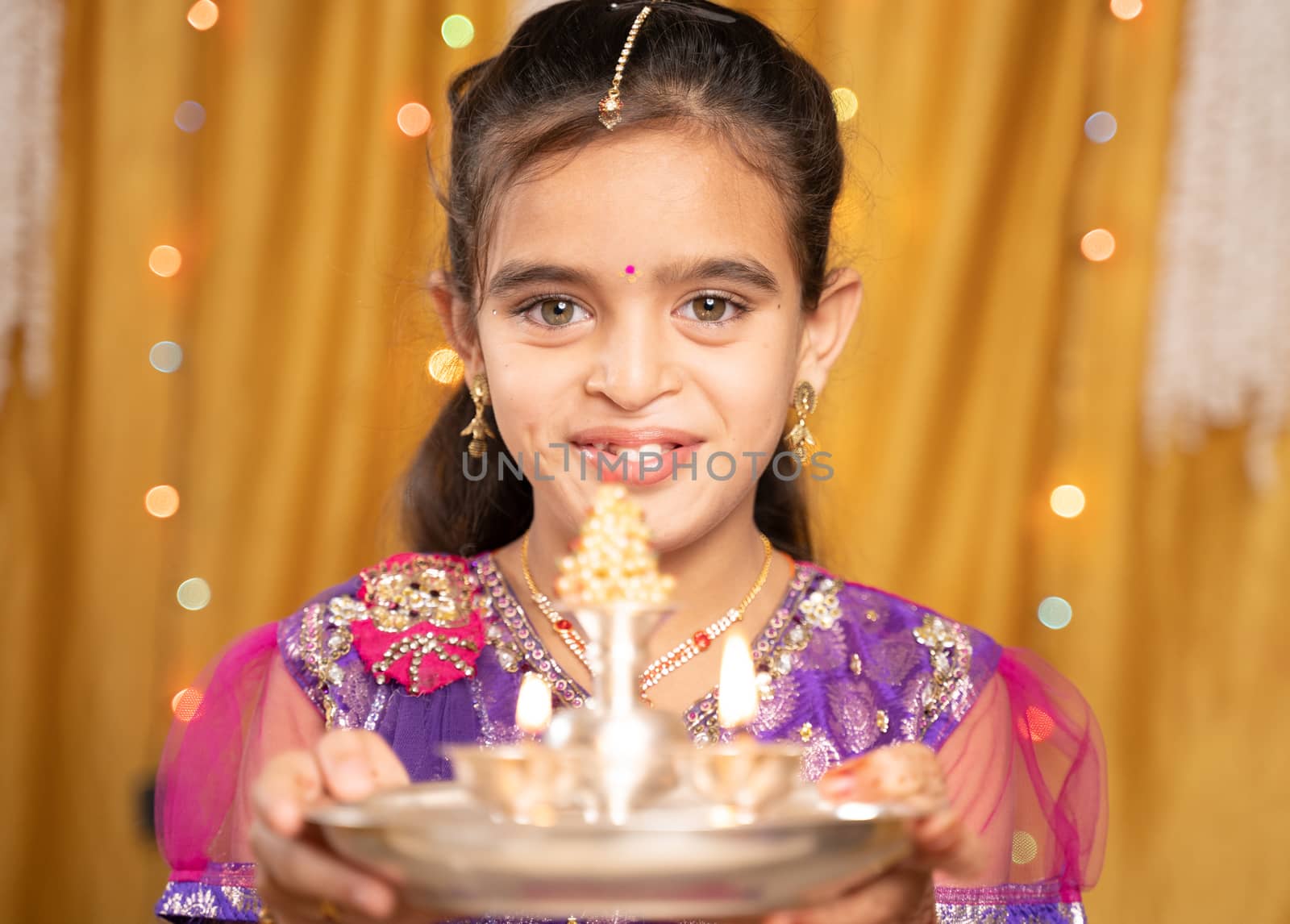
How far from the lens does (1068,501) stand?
6.77 ft

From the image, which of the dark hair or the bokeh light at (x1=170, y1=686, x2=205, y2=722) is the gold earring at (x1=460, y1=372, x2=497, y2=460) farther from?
the bokeh light at (x1=170, y1=686, x2=205, y2=722)

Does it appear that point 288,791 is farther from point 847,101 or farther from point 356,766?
point 847,101

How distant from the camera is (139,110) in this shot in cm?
210

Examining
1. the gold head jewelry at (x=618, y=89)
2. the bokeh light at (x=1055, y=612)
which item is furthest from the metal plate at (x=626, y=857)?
the bokeh light at (x=1055, y=612)

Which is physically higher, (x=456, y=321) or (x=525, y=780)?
(x=456, y=321)

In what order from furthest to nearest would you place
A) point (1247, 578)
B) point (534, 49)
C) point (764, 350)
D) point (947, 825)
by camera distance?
point (1247, 578) → point (534, 49) → point (764, 350) → point (947, 825)

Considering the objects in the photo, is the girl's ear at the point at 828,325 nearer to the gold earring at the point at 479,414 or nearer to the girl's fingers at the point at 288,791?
the gold earring at the point at 479,414

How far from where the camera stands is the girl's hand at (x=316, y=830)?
2.01 ft

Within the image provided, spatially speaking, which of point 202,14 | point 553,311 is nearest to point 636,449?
point 553,311

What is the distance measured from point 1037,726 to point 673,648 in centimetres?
35

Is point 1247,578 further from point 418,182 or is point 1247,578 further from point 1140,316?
point 418,182

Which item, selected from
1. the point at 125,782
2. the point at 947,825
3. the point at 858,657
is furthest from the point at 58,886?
the point at 947,825

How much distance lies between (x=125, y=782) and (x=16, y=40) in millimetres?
1177

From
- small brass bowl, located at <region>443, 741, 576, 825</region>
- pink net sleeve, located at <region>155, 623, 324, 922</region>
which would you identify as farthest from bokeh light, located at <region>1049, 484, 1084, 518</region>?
small brass bowl, located at <region>443, 741, 576, 825</region>
